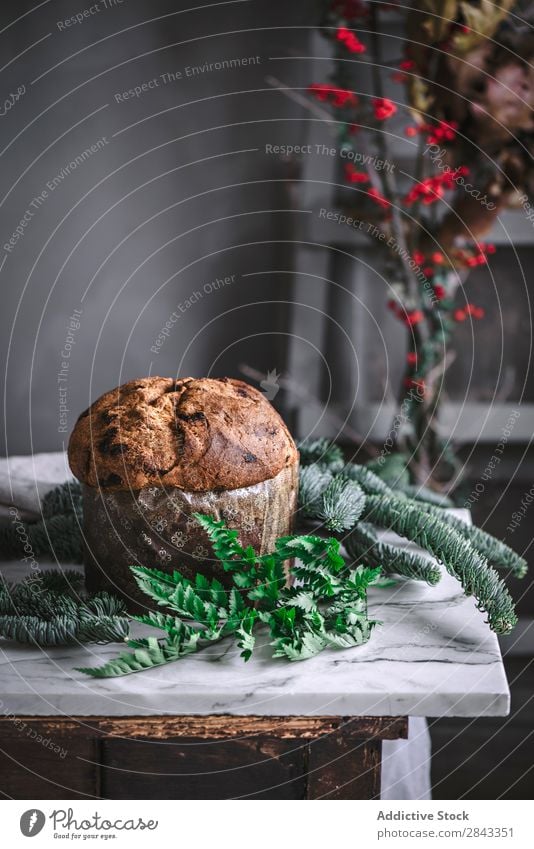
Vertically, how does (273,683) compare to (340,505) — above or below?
below

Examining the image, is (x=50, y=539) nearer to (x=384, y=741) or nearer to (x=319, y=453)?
(x=319, y=453)

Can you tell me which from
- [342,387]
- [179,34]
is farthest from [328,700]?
[179,34]

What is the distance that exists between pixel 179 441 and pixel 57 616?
18 cm

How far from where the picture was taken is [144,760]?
2.25ft

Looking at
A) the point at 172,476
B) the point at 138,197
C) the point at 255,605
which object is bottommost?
the point at 255,605

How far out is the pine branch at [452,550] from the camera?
75 cm

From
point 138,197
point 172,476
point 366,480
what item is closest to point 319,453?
point 366,480

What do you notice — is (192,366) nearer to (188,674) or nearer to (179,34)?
(179,34)

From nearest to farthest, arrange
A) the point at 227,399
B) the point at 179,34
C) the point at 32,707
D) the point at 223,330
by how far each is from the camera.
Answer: the point at 32,707
the point at 227,399
the point at 179,34
the point at 223,330

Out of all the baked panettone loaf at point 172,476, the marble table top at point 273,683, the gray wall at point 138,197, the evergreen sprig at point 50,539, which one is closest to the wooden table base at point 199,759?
the marble table top at point 273,683

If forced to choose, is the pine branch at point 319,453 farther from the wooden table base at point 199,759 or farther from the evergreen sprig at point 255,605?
the wooden table base at point 199,759

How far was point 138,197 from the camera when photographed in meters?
1.41

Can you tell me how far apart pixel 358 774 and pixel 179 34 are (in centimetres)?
112
